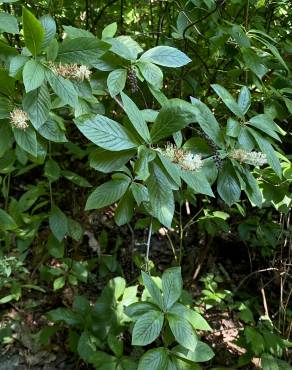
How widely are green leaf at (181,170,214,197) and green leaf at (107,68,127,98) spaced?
266 mm

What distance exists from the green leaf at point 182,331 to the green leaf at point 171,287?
0.15ft

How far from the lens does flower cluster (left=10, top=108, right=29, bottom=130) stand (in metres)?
0.98

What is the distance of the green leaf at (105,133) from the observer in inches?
36.9

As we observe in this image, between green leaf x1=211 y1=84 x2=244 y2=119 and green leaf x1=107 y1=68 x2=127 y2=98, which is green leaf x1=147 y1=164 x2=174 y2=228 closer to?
green leaf x1=107 y1=68 x2=127 y2=98

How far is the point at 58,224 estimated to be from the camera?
2.02 m

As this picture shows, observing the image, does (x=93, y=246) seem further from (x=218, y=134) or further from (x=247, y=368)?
(x=218, y=134)

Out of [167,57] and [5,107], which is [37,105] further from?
[167,57]

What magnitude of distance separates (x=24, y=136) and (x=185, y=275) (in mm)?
1922

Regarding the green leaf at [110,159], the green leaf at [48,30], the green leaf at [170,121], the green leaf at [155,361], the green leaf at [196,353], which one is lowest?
→ the green leaf at [196,353]

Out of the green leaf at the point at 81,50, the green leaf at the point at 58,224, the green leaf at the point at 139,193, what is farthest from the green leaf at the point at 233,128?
the green leaf at the point at 58,224

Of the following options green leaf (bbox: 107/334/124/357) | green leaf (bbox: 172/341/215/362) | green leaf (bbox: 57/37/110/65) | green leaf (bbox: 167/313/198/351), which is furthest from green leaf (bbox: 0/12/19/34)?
green leaf (bbox: 107/334/124/357)

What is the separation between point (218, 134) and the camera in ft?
3.91

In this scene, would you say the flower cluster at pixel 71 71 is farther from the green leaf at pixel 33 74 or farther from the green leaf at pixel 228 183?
the green leaf at pixel 228 183

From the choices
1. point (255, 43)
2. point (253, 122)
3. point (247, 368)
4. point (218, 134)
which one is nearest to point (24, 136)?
point (218, 134)
